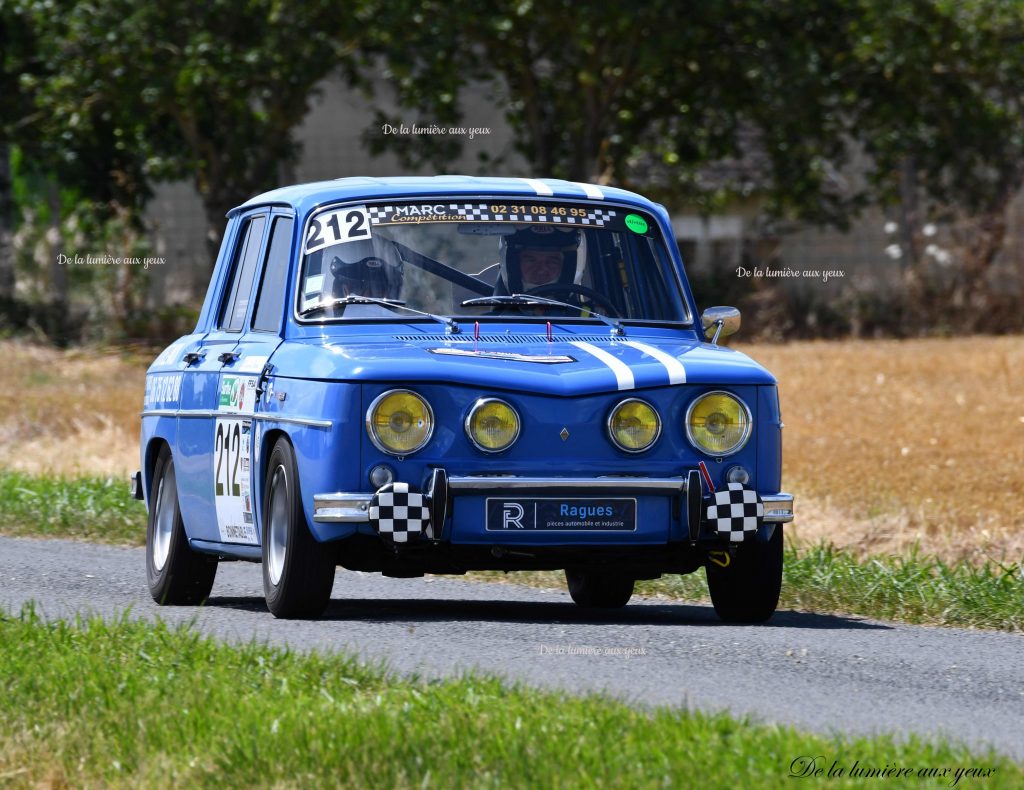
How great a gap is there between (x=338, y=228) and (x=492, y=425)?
139 centimetres

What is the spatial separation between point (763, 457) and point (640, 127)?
21.3 meters

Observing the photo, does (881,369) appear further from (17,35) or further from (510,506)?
(510,506)

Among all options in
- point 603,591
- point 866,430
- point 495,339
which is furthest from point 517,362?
point 866,430

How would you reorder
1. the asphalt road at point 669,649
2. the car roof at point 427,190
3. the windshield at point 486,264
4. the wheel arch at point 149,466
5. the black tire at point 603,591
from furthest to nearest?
the wheel arch at point 149,466 < the black tire at point 603,591 < the car roof at point 427,190 < the windshield at point 486,264 < the asphalt road at point 669,649

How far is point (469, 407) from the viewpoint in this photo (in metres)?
7.52

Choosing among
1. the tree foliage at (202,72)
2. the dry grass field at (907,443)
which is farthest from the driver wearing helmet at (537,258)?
the tree foliage at (202,72)

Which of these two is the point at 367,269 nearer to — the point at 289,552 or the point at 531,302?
the point at 531,302

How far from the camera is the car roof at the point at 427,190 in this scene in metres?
8.62

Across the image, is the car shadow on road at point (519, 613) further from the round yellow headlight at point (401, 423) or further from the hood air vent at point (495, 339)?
the hood air vent at point (495, 339)

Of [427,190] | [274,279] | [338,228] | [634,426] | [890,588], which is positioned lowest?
[890,588]

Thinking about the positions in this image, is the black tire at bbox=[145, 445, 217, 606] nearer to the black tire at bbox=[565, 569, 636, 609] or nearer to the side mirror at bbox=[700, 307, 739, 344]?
the black tire at bbox=[565, 569, 636, 609]

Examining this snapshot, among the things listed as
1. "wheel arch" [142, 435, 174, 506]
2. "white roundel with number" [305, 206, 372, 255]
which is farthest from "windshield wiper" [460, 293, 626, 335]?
"wheel arch" [142, 435, 174, 506]

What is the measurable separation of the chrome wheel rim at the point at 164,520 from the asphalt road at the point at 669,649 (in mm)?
195

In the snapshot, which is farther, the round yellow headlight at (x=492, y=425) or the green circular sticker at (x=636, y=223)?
the green circular sticker at (x=636, y=223)
